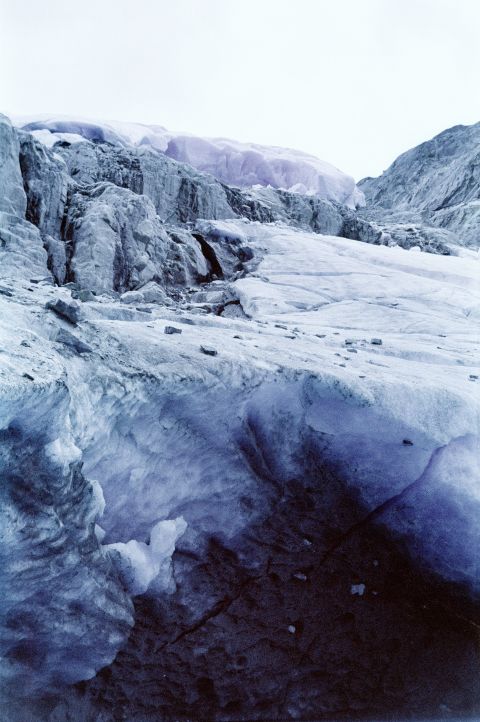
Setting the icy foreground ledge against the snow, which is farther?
the snow

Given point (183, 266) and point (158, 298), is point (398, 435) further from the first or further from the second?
point (183, 266)

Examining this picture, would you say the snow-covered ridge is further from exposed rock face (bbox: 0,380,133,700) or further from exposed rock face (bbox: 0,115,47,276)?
exposed rock face (bbox: 0,380,133,700)

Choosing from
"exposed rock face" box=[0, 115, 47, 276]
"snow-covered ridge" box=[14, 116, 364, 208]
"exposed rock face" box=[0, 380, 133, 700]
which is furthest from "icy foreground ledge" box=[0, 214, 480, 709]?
"snow-covered ridge" box=[14, 116, 364, 208]

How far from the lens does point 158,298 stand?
25.5ft

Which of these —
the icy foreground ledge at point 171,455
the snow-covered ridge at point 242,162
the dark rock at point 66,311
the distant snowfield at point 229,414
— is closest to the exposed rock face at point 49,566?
the icy foreground ledge at point 171,455

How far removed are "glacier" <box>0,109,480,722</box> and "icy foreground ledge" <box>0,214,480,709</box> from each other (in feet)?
0.04

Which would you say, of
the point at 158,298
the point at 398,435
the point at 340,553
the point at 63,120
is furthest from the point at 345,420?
the point at 63,120

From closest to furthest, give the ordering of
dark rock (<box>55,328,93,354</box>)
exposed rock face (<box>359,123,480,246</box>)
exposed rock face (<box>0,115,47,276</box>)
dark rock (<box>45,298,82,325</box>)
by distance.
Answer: dark rock (<box>55,328,93,354</box>)
dark rock (<box>45,298,82,325</box>)
exposed rock face (<box>0,115,47,276</box>)
exposed rock face (<box>359,123,480,246</box>)

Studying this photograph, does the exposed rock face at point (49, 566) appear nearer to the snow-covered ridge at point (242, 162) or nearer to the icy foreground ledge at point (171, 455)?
the icy foreground ledge at point (171, 455)

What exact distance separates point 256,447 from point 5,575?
5.46 ft

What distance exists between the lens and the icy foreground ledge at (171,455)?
7.00 ft

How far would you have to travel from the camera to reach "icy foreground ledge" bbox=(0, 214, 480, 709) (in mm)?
2135

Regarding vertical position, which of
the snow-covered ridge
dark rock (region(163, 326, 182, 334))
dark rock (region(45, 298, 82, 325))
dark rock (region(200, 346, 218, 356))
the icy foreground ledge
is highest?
the snow-covered ridge

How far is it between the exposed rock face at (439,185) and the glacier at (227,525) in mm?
24413
